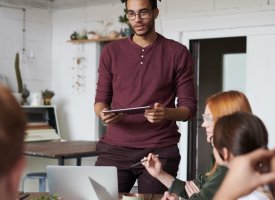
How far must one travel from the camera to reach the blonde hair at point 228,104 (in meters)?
1.57

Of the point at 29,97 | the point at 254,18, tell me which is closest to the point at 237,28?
the point at 254,18

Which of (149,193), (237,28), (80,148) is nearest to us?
(149,193)

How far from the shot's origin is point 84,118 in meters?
5.68

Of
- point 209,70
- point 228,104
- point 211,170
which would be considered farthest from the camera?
point 209,70

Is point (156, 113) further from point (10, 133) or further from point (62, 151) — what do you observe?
point (62, 151)

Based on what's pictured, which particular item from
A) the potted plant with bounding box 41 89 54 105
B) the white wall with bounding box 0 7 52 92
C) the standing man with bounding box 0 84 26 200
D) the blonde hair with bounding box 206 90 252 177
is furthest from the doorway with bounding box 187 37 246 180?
the standing man with bounding box 0 84 26 200

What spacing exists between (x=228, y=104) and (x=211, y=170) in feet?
1.02

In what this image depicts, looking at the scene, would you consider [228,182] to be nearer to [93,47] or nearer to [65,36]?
[93,47]

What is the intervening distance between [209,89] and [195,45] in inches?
42.7

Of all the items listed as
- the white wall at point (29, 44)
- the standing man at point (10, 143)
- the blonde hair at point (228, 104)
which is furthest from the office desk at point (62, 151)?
the standing man at point (10, 143)

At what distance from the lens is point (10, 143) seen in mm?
643

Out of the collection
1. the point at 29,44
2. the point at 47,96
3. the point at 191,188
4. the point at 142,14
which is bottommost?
the point at 191,188

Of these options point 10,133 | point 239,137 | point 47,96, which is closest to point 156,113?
point 239,137

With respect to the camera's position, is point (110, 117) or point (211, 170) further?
point (110, 117)
